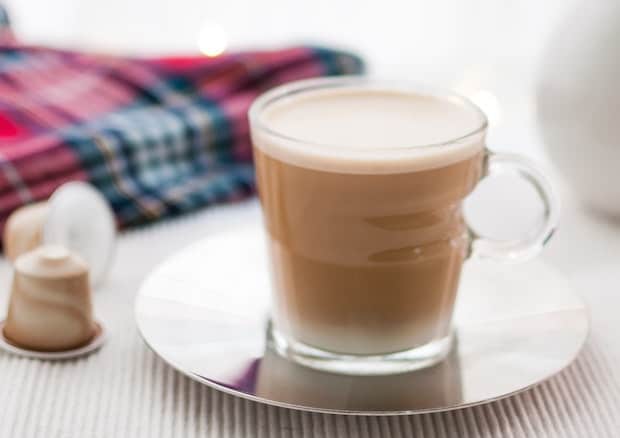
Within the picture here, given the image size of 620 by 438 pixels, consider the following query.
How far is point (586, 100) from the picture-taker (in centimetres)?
78

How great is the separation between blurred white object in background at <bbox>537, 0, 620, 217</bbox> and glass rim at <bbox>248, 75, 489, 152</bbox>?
0.57 feet

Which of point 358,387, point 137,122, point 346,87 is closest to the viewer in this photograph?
point 358,387

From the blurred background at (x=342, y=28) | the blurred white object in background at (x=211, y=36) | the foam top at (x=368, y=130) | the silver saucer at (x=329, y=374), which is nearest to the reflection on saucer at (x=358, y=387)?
the silver saucer at (x=329, y=374)

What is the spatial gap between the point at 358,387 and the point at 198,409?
94mm

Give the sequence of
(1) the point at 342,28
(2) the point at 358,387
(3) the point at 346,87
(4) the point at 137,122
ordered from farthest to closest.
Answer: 1. (1) the point at 342,28
2. (4) the point at 137,122
3. (3) the point at 346,87
4. (2) the point at 358,387

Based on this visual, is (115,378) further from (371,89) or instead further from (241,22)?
(241,22)

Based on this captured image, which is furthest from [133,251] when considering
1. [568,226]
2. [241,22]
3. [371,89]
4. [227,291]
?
[241,22]

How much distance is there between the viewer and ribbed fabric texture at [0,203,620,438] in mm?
541

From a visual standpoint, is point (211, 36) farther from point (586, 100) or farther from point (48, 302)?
point (48, 302)

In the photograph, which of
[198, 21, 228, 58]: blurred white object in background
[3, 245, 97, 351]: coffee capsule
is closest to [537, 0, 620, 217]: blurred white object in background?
[3, 245, 97, 351]: coffee capsule

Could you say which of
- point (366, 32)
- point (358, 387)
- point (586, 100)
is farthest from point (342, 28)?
point (358, 387)

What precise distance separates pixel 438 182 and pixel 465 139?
3 cm

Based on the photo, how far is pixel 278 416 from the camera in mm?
551

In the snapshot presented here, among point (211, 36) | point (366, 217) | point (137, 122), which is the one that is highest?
point (366, 217)
